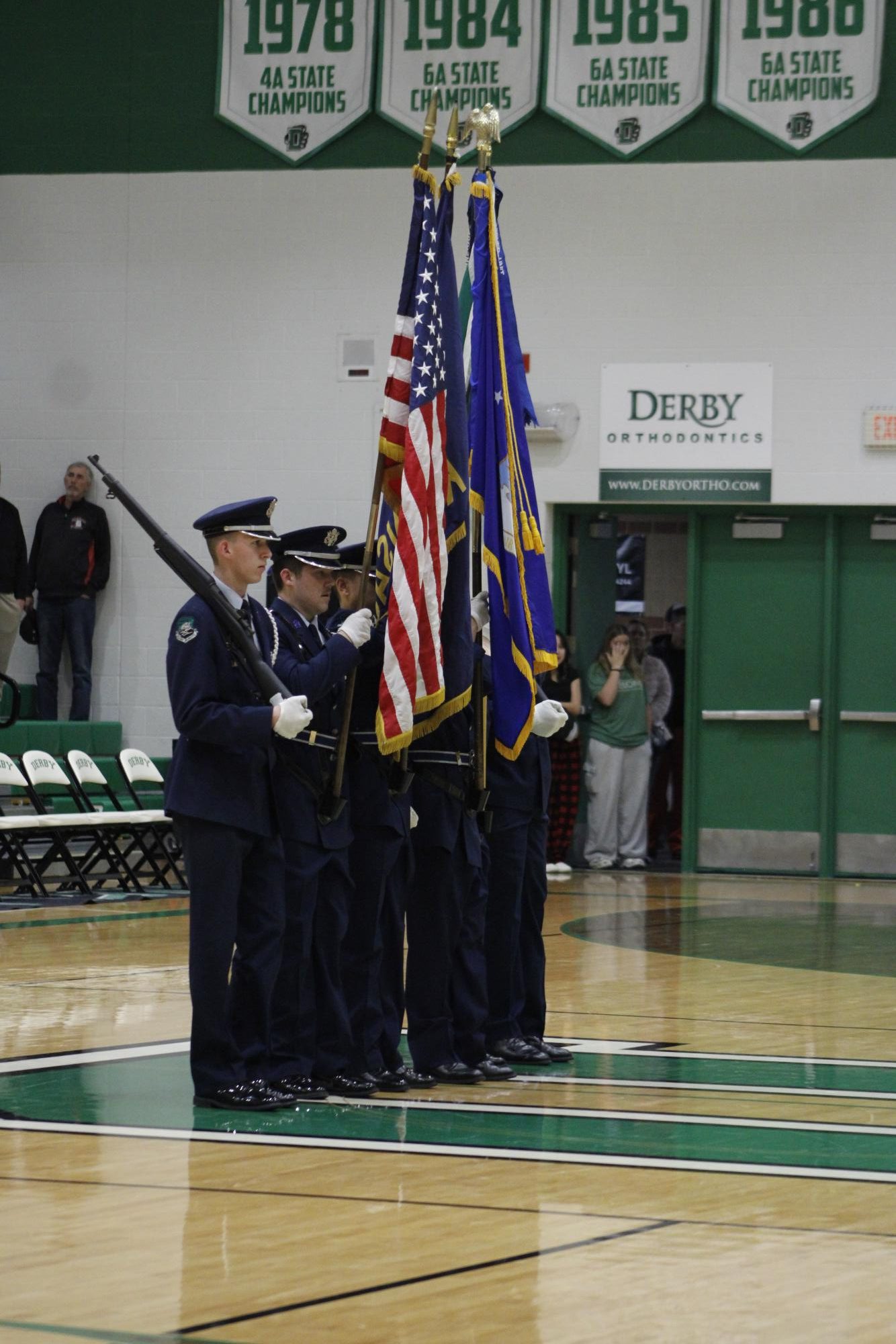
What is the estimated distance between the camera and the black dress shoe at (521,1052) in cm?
660

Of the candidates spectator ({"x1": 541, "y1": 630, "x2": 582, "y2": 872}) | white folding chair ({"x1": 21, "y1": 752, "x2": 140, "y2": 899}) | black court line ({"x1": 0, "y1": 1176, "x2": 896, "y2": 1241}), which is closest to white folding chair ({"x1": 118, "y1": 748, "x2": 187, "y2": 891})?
white folding chair ({"x1": 21, "y1": 752, "x2": 140, "y2": 899})

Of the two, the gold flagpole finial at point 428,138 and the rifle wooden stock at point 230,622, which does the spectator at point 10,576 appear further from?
the rifle wooden stock at point 230,622

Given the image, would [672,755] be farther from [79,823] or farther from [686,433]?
[79,823]

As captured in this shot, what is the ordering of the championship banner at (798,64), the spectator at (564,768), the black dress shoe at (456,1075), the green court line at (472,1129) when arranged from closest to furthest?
the green court line at (472,1129) → the black dress shoe at (456,1075) → the championship banner at (798,64) → the spectator at (564,768)

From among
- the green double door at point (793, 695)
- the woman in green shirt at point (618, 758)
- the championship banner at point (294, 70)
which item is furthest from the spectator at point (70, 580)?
the green double door at point (793, 695)

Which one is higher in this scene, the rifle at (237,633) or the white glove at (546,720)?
the rifle at (237,633)

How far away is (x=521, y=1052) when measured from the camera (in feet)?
21.7

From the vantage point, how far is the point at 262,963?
576cm

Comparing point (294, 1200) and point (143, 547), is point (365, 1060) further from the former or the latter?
point (143, 547)

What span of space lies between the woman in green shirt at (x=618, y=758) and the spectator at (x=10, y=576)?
4.59 m

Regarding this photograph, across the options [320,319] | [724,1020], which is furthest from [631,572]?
[724,1020]

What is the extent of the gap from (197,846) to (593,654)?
419 inches

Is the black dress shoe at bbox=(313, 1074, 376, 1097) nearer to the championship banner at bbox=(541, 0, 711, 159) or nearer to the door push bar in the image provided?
the door push bar

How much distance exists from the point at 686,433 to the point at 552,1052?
9236 millimetres
